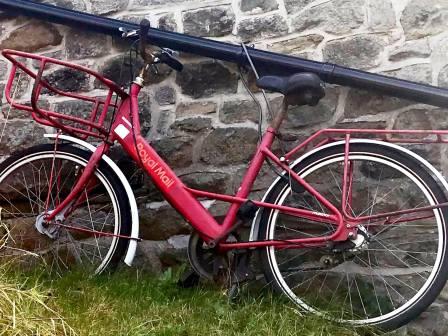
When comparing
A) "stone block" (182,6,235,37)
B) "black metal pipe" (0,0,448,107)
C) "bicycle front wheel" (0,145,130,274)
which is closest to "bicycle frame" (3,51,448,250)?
"bicycle front wheel" (0,145,130,274)

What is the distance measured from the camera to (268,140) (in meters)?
3.63

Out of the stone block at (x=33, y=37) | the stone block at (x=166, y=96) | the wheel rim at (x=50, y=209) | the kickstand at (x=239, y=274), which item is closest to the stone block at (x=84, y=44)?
the stone block at (x=33, y=37)

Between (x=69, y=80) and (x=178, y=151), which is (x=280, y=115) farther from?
(x=69, y=80)

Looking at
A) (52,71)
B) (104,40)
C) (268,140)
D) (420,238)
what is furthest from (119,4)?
(420,238)

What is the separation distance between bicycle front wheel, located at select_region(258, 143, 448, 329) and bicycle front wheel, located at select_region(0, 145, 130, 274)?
2.96 feet

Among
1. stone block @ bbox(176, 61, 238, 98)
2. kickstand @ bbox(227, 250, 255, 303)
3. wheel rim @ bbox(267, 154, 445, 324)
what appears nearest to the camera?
wheel rim @ bbox(267, 154, 445, 324)

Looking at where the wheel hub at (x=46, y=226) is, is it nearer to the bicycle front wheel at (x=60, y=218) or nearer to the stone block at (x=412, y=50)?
the bicycle front wheel at (x=60, y=218)

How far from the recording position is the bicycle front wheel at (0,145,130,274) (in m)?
3.87

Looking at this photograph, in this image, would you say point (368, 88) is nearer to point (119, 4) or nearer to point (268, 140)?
point (268, 140)

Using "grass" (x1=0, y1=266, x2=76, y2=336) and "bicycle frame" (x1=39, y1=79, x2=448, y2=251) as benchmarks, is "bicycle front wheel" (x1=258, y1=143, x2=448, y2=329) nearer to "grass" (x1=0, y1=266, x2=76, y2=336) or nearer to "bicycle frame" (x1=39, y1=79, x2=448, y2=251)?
"bicycle frame" (x1=39, y1=79, x2=448, y2=251)

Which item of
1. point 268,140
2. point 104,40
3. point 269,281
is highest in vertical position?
point 104,40

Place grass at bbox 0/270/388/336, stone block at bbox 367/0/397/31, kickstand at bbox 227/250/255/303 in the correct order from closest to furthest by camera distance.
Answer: grass at bbox 0/270/388/336 < kickstand at bbox 227/250/255/303 < stone block at bbox 367/0/397/31

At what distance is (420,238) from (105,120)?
1929 millimetres

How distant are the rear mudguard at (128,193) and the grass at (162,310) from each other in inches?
5.5
